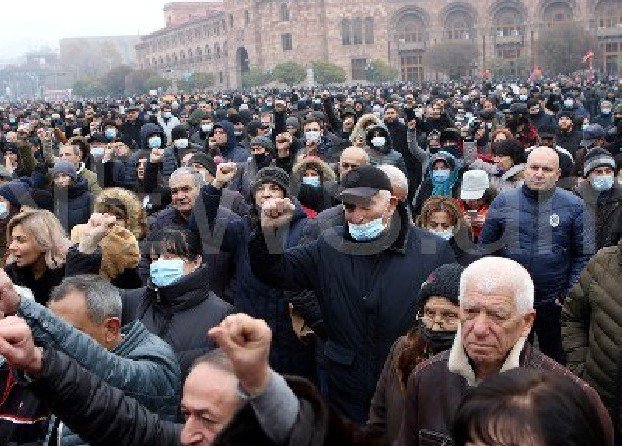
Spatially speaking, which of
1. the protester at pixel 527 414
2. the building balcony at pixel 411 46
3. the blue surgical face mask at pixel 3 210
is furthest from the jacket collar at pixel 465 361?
the building balcony at pixel 411 46

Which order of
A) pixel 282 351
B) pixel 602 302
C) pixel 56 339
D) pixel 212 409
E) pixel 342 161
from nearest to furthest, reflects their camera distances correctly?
pixel 212 409, pixel 56 339, pixel 602 302, pixel 282 351, pixel 342 161

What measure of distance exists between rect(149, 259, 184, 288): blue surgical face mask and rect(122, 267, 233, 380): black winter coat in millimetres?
66

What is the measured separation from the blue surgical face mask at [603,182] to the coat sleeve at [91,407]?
14.6 ft

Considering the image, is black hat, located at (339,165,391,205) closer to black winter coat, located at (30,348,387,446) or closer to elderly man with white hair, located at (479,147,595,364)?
elderly man with white hair, located at (479,147,595,364)

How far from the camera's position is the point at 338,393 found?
3746 millimetres

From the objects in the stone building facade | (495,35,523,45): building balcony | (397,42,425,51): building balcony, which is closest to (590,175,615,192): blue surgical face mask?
the stone building facade

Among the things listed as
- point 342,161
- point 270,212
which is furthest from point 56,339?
point 342,161

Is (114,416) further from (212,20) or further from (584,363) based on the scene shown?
(212,20)

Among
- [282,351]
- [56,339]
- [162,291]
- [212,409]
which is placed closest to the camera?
[212,409]

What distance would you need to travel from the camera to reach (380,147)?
25.8 ft

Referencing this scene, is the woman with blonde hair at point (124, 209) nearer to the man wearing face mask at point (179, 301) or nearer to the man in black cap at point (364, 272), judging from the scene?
the man wearing face mask at point (179, 301)

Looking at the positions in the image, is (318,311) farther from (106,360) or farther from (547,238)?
(106,360)

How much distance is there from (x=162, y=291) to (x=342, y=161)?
272 centimetres

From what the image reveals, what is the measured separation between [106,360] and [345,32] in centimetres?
6111
